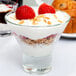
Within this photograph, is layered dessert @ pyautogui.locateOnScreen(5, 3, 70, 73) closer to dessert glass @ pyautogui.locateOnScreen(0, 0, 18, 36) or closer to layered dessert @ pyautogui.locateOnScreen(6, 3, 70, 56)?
layered dessert @ pyautogui.locateOnScreen(6, 3, 70, 56)

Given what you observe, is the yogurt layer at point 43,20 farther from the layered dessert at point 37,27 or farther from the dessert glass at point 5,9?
the dessert glass at point 5,9

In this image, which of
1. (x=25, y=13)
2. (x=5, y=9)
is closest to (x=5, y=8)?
(x=5, y=9)

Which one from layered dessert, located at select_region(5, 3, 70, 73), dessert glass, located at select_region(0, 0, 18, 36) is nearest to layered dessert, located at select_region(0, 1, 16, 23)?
dessert glass, located at select_region(0, 0, 18, 36)

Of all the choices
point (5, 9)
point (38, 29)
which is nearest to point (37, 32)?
point (38, 29)

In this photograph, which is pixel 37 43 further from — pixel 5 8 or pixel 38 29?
pixel 5 8

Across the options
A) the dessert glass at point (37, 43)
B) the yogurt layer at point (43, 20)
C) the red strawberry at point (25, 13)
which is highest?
the red strawberry at point (25, 13)

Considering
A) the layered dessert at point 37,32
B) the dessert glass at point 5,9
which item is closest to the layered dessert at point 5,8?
the dessert glass at point 5,9

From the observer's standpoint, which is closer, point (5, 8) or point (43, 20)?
point (43, 20)
